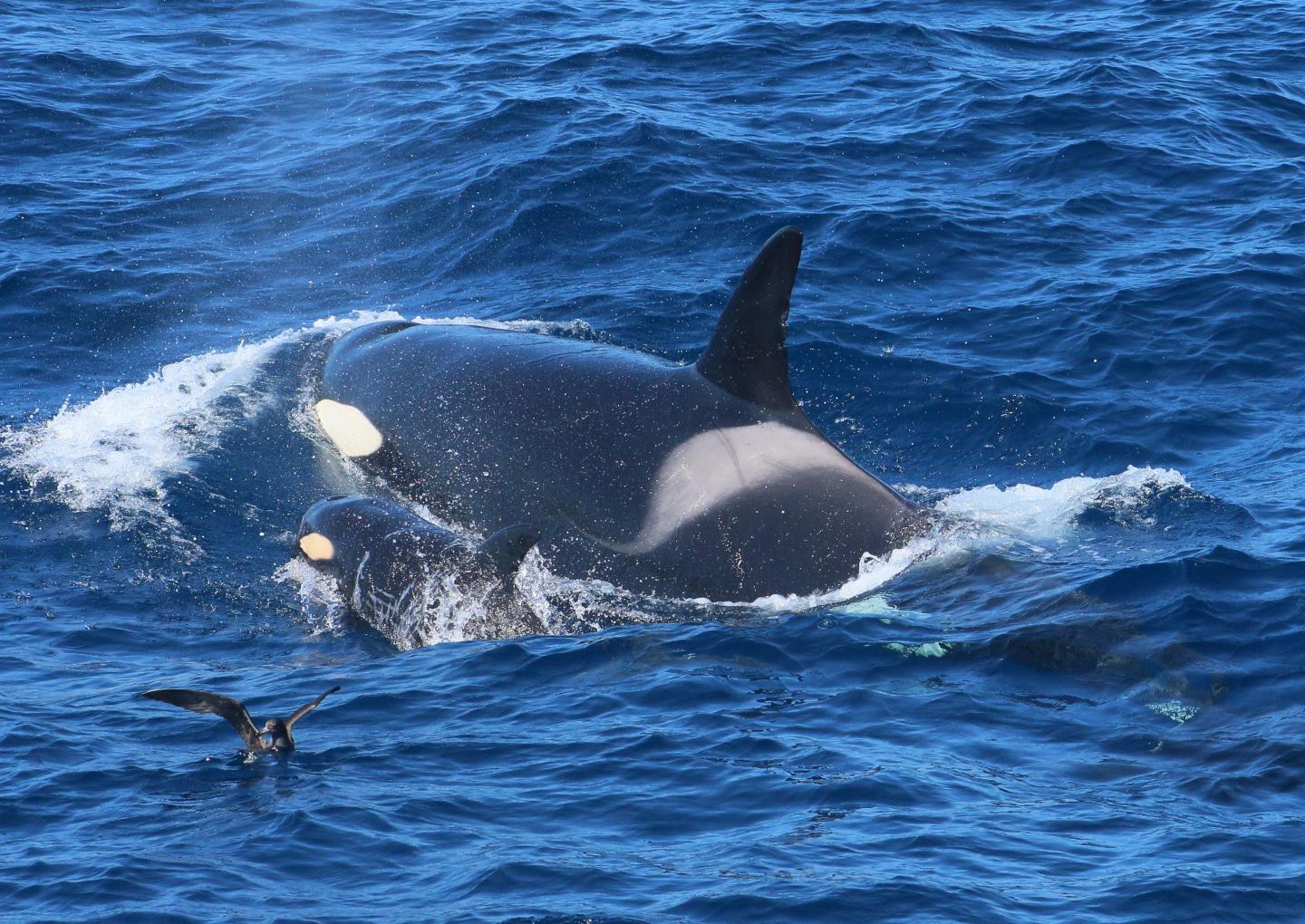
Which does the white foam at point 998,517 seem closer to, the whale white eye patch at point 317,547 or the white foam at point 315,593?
the white foam at point 315,593

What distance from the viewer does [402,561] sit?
1303 centimetres

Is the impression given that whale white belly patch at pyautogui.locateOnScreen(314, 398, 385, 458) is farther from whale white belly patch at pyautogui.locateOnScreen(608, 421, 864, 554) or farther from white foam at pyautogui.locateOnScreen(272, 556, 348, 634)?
whale white belly patch at pyautogui.locateOnScreen(608, 421, 864, 554)

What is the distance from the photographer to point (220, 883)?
27.9ft

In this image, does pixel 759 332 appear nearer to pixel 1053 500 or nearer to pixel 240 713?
pixel 1053 500

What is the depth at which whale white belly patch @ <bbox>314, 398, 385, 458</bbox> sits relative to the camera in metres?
14.9

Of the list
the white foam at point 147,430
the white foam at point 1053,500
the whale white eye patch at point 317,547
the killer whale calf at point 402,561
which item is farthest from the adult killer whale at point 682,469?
the white foam at point 147,430

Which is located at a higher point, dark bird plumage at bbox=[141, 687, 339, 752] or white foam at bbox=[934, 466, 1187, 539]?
dark bird plumage at bbox=[141, 687, 339, 752]

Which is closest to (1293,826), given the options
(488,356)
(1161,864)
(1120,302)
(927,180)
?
(1161,864)

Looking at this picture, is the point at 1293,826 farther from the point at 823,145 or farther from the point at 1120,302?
the point at 823,145

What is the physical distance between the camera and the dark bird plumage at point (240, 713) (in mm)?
9867

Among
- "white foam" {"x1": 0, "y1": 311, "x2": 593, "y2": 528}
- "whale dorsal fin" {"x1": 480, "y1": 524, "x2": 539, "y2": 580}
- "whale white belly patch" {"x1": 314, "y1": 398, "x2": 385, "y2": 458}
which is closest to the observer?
"whale dorsal fin" {"x1": 480, "y1": 524, "x2": 539, "y2": 580}

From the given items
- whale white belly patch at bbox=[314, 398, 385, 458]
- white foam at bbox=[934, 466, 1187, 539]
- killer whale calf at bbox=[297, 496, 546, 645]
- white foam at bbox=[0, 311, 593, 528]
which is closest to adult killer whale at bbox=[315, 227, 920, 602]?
killer whale calf at bbox=[297, 496, 546, 645]

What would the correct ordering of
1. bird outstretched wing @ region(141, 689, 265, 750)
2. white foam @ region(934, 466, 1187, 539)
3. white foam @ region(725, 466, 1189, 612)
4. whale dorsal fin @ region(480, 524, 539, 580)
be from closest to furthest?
1. bird outstretched wing @ region(141, 689, 265, 750)
2. whale dorsal fin @ region(480, 524, 539, 580)
3. white foam @ region(725, 466, 1189, 612)
4. white foam @ region(934, 466, 1187, 539)

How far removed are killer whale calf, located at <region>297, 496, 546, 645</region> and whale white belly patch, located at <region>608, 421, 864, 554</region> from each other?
936mm
